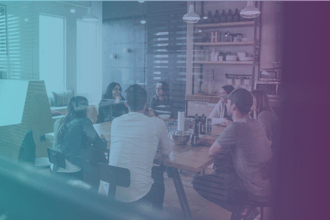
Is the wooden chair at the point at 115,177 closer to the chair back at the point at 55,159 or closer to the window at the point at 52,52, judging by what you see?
the chair back at the point at 55,159

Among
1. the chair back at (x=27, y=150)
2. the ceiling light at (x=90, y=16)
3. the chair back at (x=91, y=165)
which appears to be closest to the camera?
the ceiling light at (x=90, y=16)

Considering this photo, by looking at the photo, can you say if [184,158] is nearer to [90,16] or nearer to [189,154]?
[189,154]

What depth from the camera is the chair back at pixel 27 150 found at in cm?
199

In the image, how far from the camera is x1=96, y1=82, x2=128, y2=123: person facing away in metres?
1.51

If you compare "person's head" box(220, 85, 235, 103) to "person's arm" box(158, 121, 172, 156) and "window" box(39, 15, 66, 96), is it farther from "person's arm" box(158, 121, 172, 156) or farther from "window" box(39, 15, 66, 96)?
"window" box(39, 15, 66, 96)

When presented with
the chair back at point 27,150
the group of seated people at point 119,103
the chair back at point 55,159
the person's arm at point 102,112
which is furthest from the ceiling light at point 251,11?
the chair back at point 27,150

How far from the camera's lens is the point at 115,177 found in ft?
4.75

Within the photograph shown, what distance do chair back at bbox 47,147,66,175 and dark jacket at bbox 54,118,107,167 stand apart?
40 mm

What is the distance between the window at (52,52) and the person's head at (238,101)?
987mm

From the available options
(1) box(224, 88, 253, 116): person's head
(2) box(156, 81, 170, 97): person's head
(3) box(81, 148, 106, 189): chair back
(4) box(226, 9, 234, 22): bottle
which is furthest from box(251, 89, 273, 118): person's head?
(3) box(81, 148, 106, 189): chair back

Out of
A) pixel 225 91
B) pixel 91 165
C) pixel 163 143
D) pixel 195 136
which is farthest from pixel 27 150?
pixel 225 91

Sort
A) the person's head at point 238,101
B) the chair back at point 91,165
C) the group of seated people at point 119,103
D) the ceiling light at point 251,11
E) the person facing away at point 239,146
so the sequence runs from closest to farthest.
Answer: the ceiling light at point 251,11
the person facing away at point 239,146
the person's head at point 238,101
the group of seated people at point 119,103
the chair back at point 91,165

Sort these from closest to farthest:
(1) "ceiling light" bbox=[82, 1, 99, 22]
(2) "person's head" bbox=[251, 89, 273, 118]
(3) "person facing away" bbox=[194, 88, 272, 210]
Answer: (2) "person's head" bbox=[251, 89, 273, 118]
(3) "person facing away" bbox=[194, 88, 272, 210]
(1) "ceiling light" bbox=[82, 1, 99, 22]

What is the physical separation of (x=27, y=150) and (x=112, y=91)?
93 centimetres
